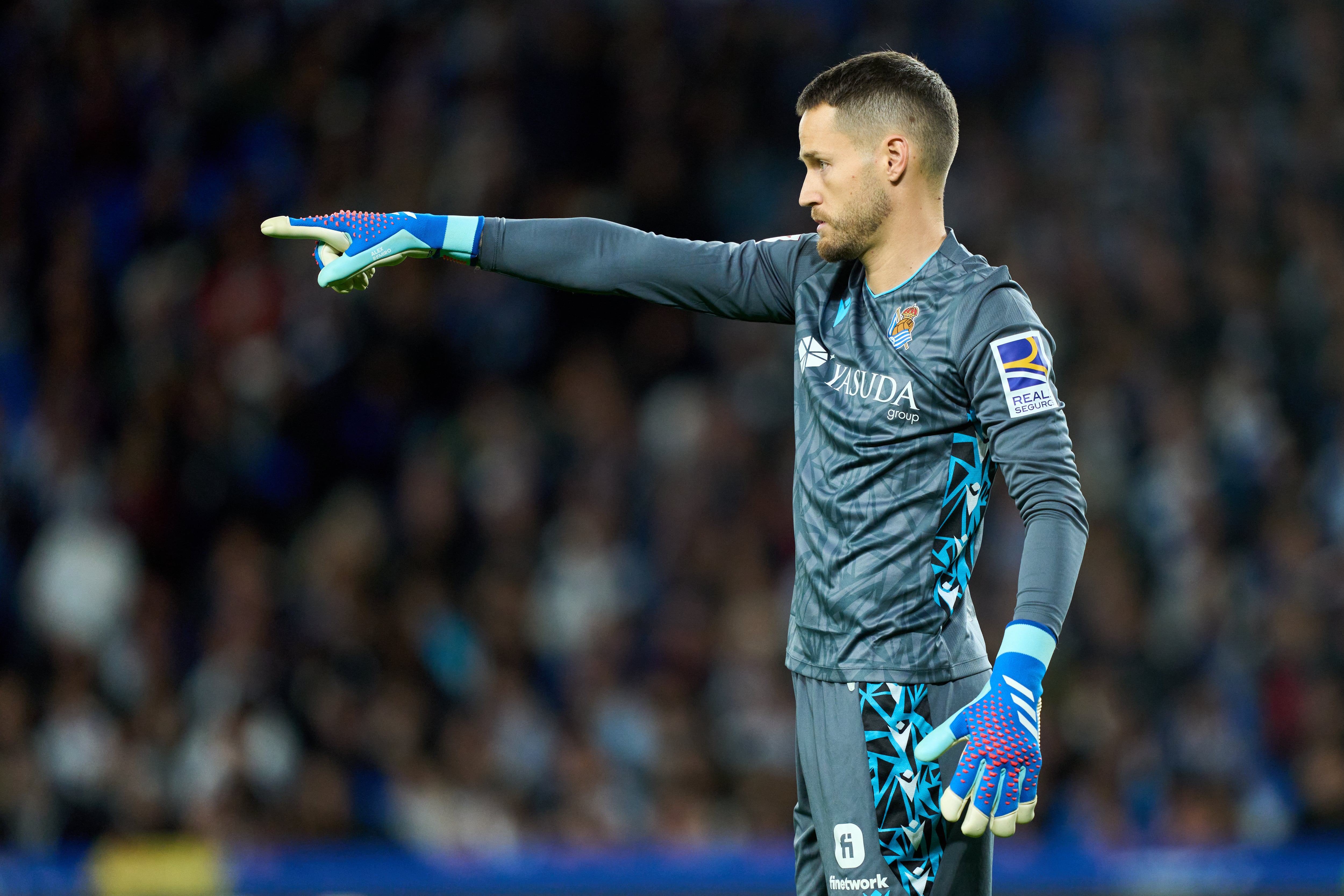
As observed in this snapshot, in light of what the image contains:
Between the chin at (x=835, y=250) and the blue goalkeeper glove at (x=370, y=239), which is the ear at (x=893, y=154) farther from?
the blue goalkeeper glove at (x=370, y=239)

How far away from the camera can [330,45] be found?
10.8m

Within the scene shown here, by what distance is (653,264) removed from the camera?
12.1 ft

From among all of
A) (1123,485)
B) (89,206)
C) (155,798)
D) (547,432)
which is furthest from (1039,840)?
(89,206)

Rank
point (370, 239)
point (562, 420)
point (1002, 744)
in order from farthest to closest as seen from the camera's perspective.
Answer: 1. point (562, 420)
2. point (370, 239)
3. point (1002, 744)

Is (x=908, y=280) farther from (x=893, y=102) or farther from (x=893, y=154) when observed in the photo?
(x=893, y=102)

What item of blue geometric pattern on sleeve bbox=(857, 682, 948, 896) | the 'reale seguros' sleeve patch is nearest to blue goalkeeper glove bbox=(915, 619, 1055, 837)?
blue geometric pattern on sleeve bbox=(857, 682, 948, 896)

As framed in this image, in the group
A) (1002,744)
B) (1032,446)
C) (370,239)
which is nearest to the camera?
(1002,744)

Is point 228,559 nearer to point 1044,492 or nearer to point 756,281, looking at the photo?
point 756,281

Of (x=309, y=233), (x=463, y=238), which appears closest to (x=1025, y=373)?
(x=463, y=238)

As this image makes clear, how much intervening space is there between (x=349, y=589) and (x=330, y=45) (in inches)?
160

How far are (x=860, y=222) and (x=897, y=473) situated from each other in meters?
0.53

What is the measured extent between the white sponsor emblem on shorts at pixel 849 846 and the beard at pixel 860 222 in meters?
1.19

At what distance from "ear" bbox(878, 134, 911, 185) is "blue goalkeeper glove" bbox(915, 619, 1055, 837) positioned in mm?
973

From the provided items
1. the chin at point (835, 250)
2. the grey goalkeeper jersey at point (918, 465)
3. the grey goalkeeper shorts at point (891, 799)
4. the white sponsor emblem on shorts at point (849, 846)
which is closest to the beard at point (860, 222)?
the chin at point (835, 250)
